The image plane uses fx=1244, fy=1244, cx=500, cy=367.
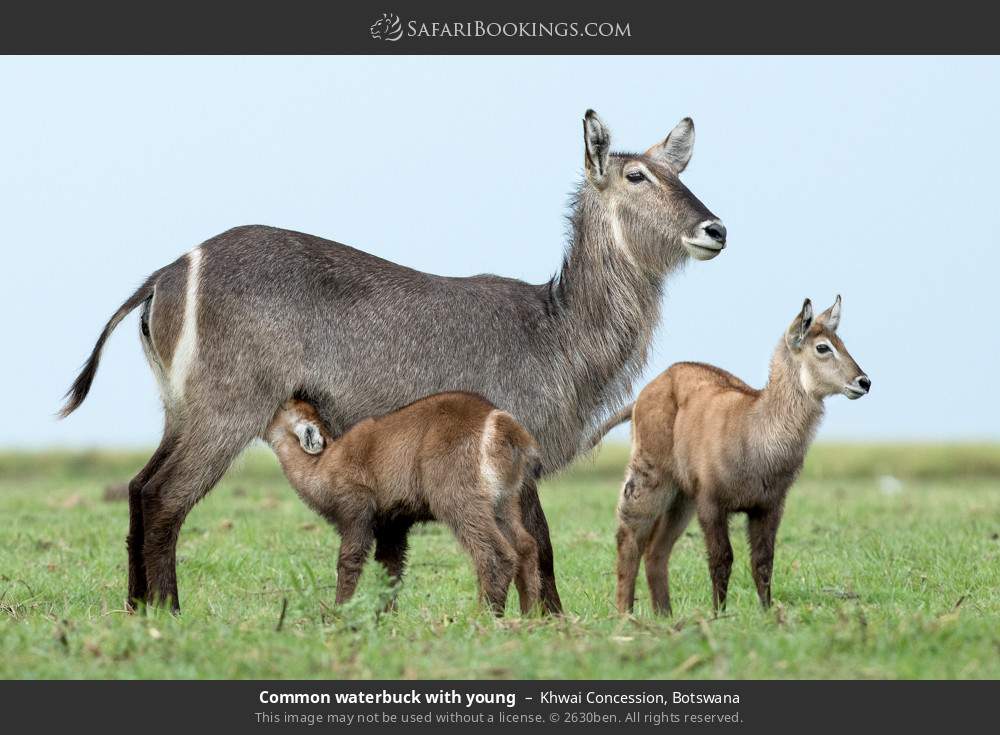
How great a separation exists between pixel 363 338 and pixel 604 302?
155 centimetres

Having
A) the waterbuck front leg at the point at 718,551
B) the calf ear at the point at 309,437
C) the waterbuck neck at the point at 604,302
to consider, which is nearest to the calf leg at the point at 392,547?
the calf ear at the point at 309,437

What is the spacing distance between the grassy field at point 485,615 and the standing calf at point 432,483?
254 mm

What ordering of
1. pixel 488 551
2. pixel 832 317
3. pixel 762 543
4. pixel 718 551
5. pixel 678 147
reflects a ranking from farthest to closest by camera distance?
pixel 678 147, pixel 832 317, pixel 762 543, pixel 718 551, pixel 488 551

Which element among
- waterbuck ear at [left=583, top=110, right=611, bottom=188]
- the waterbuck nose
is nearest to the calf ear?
waterbuck ear at [left=583, top=110, right=611, bottom=188]

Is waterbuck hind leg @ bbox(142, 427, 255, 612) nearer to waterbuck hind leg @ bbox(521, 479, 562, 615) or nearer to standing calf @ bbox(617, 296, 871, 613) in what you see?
waterbuck hind leg @ bbox(521, 479, 562, 615)

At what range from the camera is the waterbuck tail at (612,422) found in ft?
24.5

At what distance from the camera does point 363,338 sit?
678 centimetres

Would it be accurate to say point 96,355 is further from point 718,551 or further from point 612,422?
point 718,551

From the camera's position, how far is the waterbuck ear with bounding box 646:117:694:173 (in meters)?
7.95

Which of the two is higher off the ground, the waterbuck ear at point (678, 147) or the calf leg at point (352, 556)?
the waterbuck ear at point (678, 147)

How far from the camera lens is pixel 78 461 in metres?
22.3

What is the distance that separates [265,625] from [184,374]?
192cm

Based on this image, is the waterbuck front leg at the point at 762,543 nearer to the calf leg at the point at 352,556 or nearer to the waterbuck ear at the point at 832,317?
the waterbuck ear at the point at 832,317

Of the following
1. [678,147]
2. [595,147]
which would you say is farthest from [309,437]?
[678,147]
